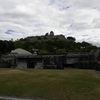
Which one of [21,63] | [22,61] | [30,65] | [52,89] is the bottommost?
[52,89]

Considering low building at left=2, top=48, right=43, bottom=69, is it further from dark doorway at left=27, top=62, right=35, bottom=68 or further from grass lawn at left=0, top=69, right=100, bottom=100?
grass lawn at left=0, top=69, right=100, bottom=100

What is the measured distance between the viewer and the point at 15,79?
1620 cm

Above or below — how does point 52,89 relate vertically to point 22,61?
below

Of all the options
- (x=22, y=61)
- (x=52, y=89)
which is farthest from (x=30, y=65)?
(x=52, y=89)

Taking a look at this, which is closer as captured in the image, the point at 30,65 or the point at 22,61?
the point at 22,61

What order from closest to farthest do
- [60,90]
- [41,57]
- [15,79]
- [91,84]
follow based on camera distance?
[60,90] < [91,84] < [15,79] < [41,57]

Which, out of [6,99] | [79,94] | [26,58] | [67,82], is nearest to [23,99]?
[6,99]

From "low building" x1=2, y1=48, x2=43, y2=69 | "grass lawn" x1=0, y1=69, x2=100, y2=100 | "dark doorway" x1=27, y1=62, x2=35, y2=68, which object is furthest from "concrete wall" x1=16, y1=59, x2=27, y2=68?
"grass lawn" x1=0, y1=69, x2=100, y2=100

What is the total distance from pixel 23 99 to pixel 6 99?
887mm

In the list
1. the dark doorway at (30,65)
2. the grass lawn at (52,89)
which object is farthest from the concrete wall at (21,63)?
the grass lawn at (52,89)

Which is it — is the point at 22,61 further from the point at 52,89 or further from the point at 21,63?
the point at 52,89

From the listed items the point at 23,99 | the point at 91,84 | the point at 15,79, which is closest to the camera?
the point at 23,99

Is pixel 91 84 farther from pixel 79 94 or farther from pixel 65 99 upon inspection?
pixel 65 99

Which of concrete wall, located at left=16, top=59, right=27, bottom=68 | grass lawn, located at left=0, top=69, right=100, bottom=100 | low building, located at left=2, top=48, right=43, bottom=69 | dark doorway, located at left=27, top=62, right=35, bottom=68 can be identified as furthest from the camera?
dark doorway, located at left=27, top=62, right=35, bottom=68
